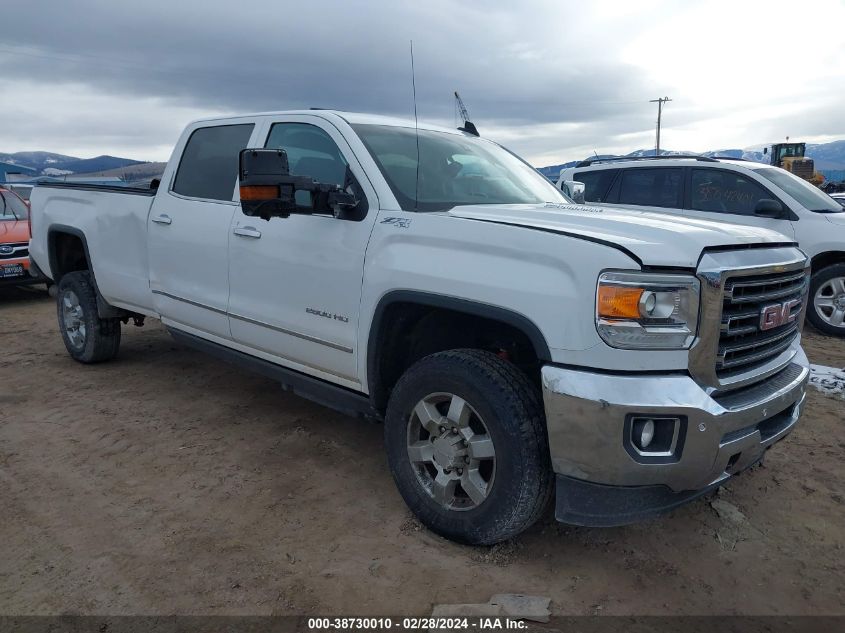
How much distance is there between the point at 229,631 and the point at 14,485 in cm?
192

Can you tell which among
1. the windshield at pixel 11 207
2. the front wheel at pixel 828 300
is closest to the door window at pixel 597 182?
the front wheel at pixel 828 300

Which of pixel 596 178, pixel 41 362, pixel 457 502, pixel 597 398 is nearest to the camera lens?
pixel 597 398

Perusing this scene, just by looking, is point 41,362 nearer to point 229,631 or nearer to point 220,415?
point 220,415

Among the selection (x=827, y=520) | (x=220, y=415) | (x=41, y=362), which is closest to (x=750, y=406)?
(x=827, y=520)

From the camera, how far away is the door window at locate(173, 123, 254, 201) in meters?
4.25

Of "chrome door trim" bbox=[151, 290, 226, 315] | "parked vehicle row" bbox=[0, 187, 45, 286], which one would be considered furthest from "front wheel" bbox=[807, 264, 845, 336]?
"parked vehicle row" bbox=[0, 187, 45, 286]

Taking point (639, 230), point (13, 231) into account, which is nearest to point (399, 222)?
point (639, 230)

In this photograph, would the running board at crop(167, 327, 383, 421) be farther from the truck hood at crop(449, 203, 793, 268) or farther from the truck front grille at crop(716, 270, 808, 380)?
the truck front grille at crop(716, 270, 808, 380)

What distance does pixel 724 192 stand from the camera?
7.62 metres

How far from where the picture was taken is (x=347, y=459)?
13.0 feet

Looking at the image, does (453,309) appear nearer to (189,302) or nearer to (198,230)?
(198,230)

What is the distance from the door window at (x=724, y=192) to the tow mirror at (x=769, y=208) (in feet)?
0.64

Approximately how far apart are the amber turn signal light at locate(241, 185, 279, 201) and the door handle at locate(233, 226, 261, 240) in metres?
0.73

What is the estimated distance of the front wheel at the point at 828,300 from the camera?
7070 millimetres
